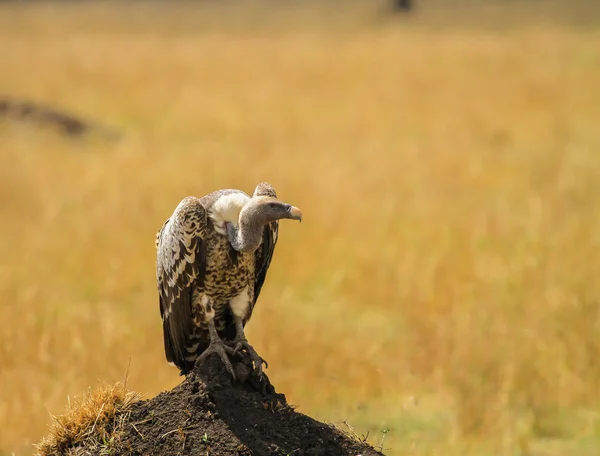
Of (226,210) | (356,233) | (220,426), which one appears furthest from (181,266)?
(356,233)

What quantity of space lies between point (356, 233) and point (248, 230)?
7.52m

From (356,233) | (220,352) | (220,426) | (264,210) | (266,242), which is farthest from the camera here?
(356,233)

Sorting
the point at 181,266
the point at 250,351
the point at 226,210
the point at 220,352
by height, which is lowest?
the point at 220,352

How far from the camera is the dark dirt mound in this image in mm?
4500

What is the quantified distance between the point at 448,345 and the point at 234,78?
1705 cm

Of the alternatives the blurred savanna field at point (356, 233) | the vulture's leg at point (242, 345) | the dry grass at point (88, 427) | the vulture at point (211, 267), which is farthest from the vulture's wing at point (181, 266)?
the blurred savanna field at point (356, 233)

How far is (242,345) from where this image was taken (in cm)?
526

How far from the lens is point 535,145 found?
17.4 metres

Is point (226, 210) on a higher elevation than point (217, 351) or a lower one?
higher

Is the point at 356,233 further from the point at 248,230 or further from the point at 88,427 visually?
the point at 88,427

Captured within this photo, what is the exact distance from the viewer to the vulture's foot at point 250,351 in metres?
5.01

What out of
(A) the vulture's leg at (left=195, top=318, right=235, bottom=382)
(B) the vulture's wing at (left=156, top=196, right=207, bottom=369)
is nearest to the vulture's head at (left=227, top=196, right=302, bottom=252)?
(B) the vulture's wing at (left=156, top=196, right=207, bottom=369)

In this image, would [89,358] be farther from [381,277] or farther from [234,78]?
[234,78]

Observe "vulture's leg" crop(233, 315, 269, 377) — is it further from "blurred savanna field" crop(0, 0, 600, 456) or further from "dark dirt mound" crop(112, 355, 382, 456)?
"blurred savanna field" crop(0, 0, 600, 456)
